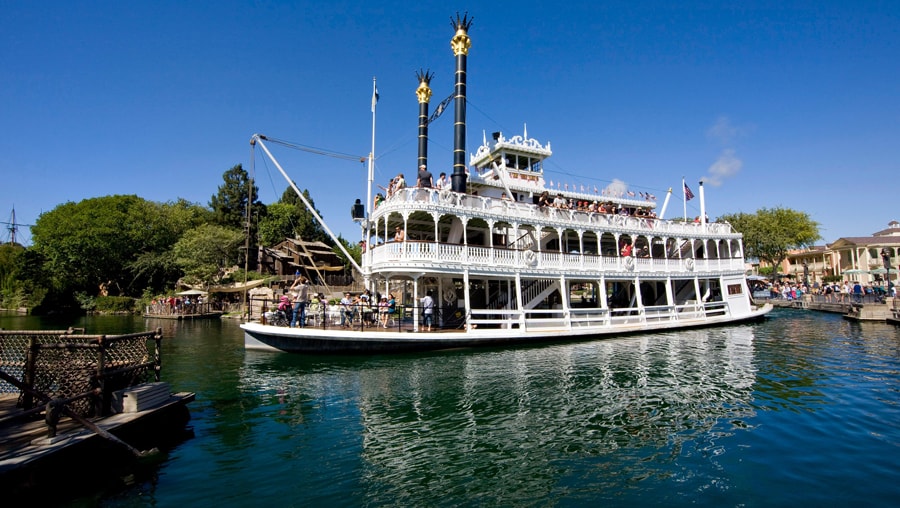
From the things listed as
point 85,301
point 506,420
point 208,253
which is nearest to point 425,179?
point 506,420

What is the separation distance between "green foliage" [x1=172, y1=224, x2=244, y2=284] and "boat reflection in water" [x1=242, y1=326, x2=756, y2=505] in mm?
37381

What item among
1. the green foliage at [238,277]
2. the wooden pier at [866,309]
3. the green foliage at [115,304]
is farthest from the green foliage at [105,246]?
the wooden pier at [866,309]

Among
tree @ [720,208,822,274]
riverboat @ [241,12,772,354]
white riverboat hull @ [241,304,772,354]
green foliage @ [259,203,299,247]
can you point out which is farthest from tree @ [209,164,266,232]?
tree @ [720,208,822,274]

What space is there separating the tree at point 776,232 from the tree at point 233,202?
67407mm

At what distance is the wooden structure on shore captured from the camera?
6.05 m

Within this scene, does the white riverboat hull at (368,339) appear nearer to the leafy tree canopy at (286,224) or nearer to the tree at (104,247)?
the tree at (104,247)

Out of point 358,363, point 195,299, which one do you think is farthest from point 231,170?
point 358,363

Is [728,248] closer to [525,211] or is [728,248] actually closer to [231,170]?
[525,211]

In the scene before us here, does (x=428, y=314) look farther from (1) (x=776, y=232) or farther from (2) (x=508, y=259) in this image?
(1) (x=776, y=232)

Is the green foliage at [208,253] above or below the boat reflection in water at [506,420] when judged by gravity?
above

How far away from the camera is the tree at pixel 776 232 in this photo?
5716 cm

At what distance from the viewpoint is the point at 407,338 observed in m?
16.8

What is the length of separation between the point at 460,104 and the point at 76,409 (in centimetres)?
2049

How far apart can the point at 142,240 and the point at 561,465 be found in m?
62.8
